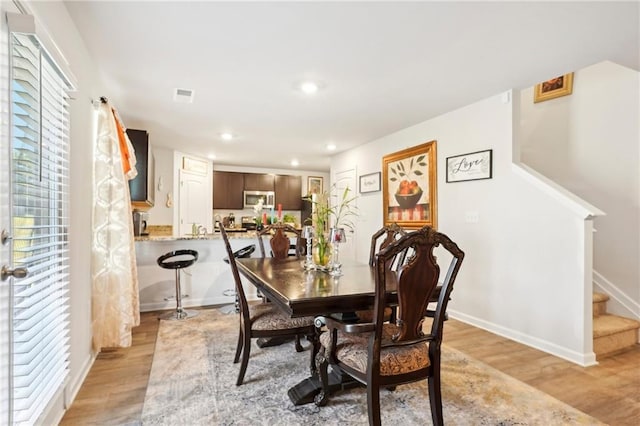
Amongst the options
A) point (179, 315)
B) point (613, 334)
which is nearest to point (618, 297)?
point (613, 334)

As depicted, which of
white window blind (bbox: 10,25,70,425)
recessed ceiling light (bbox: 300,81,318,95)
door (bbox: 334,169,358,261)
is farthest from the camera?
door (bbox: 334,169,358,261)

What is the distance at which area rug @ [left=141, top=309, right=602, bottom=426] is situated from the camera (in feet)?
6.04

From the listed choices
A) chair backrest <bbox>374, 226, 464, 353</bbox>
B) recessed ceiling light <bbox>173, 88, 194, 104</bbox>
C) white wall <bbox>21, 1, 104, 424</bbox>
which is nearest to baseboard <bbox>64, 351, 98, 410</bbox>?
white wall <bbox>21, 1, 104, 424</bbox>

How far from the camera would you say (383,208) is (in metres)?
4.90

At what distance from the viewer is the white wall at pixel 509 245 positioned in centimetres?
272

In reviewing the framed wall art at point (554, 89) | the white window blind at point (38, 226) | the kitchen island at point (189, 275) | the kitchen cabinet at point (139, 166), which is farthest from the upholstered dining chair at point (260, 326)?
the framed wall art at point (554, 89)

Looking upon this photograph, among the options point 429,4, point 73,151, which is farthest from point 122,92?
point 429,4

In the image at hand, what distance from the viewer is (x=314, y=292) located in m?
1.77

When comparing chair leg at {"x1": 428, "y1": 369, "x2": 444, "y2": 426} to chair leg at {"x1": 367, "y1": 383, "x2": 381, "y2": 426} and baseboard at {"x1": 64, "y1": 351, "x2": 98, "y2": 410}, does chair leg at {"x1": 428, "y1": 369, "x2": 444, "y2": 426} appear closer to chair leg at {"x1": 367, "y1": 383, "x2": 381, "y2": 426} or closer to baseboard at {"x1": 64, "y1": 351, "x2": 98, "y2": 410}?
chair leg at {"x1": 367, "y1": 383, "x2": 381, "y2": 426}

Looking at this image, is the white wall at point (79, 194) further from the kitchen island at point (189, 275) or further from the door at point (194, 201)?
the door at point (194, 201)

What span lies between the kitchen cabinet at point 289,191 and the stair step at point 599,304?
584 cm

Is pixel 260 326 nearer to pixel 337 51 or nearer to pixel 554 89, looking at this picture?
pixel 337 51

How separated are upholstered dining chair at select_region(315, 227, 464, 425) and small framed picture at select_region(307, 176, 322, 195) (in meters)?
6.57

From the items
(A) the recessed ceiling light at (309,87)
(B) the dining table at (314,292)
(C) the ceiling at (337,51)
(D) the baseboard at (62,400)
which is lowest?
(D) the baseboard at (62,400)
